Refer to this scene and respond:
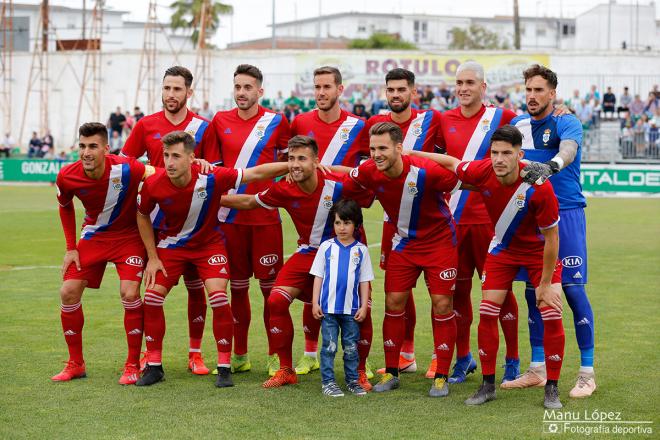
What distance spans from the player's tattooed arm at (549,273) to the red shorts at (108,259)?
3.24 m

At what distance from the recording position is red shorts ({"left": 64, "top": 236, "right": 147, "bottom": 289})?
315 inches

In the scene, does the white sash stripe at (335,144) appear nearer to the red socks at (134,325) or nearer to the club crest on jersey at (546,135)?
the club crest on jersey at (546,135)

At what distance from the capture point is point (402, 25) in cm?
8750

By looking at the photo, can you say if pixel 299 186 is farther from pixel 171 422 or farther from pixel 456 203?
pixel 171 422

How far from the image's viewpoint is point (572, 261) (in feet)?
24.6

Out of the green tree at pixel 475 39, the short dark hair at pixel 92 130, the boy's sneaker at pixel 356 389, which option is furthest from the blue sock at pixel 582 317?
the green tree at pixel 475 39

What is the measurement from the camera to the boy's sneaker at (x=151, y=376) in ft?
25.3

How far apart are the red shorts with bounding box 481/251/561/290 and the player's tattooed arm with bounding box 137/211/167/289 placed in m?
2.61

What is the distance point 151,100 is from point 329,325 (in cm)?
3867

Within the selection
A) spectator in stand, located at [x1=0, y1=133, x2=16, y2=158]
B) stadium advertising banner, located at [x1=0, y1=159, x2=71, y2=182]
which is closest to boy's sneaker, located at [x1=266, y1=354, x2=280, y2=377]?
stadium advertising banner, located at [x1=0, y1=159, x2=71, y2=182]

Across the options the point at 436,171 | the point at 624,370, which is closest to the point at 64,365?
the point at 436,171

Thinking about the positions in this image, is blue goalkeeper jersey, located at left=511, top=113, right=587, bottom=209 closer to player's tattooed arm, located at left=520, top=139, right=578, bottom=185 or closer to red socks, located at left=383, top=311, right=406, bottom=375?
player's tattooed arm, located at left=520, top=139, right=578, bottom=185

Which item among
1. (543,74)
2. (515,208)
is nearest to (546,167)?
(515,208)

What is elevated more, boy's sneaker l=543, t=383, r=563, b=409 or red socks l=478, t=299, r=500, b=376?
red socks l=478, t=299, r=500, b=376
